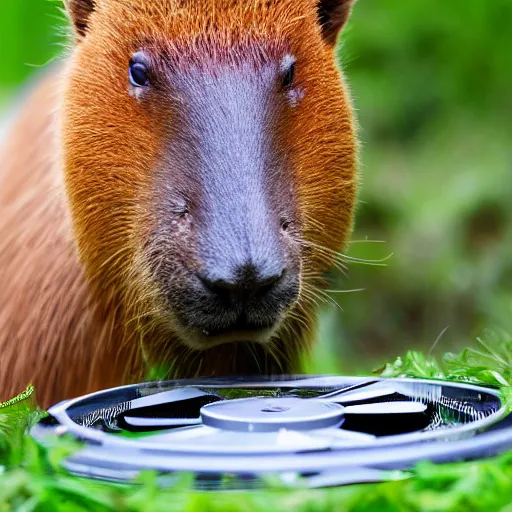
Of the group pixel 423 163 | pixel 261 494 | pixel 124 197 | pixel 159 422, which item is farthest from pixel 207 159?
pixel 423 163

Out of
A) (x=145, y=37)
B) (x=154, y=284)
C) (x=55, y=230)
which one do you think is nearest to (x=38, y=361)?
(x=55, y=230)

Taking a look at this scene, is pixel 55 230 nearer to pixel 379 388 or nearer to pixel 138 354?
pixel 138 354

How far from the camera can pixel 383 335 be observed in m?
8.20

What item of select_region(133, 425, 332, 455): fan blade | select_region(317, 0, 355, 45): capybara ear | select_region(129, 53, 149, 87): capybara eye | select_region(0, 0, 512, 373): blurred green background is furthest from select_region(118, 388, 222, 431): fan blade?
select_region(0, 0, 512, 373): blurred green background

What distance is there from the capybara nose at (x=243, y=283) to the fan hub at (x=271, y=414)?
11.0 inches

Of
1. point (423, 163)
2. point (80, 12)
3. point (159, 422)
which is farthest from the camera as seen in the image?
point (423, 163)

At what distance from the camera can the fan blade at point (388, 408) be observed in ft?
7.64

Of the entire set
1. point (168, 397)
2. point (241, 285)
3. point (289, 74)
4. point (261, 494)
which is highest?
point (289, 74)

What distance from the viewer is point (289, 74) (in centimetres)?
298

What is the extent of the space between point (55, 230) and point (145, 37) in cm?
101

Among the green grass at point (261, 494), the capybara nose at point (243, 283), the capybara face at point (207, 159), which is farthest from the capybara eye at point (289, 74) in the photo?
the green grass at point (261, 494)

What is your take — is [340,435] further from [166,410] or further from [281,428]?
[166,410]

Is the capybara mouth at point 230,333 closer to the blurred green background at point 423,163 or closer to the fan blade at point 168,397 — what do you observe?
the fan blade at point 168,397

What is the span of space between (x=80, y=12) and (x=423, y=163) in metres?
6.04
